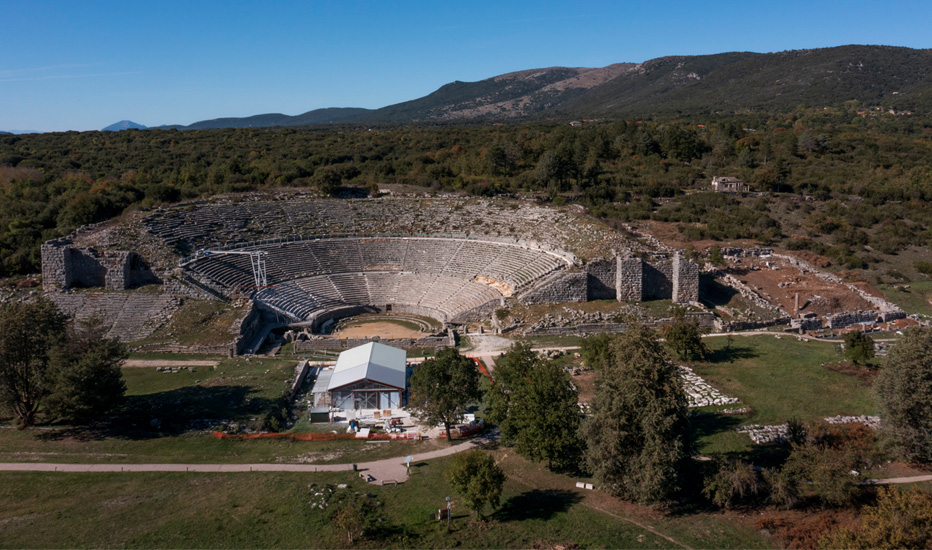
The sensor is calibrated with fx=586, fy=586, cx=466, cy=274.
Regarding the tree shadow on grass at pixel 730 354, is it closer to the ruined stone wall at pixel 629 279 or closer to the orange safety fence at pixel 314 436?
the ruined stone wall at pixel 629 279

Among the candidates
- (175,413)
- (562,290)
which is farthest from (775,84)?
(175,413)

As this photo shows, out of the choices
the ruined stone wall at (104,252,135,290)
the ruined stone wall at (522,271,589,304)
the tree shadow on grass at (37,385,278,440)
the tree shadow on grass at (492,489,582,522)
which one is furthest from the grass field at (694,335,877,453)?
the ruined stone wall at (104,252,135,290)

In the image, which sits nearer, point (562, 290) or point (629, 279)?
point (562, 290)

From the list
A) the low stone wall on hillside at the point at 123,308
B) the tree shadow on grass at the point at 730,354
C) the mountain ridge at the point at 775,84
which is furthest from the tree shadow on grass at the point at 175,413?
the mountain ridge at the point at 775,84

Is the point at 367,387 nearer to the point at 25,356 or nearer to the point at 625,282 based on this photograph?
the point at 25,356

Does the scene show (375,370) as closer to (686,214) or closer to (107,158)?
(686,214)

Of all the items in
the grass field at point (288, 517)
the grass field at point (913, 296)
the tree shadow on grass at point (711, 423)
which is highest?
the grass field at point (913, 296)
